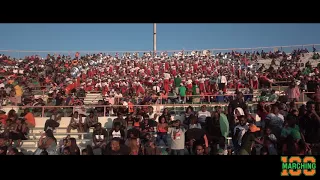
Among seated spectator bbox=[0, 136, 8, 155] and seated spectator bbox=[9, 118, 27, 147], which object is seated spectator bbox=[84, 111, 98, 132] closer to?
seated spectator bbox=[9, 118, 27, 147]

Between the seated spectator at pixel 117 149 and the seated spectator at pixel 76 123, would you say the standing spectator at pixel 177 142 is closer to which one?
the seated spectator at pixel 117 149

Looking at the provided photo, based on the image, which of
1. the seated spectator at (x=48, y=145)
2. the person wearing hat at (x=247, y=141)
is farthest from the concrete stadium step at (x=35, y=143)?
the person wearing hat at (x=247, y=141)

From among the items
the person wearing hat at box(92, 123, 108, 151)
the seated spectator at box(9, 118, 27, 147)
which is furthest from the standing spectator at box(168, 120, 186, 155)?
the seated spectator at box(9, 118, 27, 147)

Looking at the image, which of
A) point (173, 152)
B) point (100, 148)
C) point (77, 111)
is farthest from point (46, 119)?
point (173, 152)

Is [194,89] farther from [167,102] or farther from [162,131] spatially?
[162,131]

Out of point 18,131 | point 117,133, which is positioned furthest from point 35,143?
point 117,133

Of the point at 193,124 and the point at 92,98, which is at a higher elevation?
the point at 92,98

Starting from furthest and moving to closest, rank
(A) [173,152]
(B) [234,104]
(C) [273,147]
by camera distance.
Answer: (B) [234,104], (A) [173,152], (C) [273,147]
